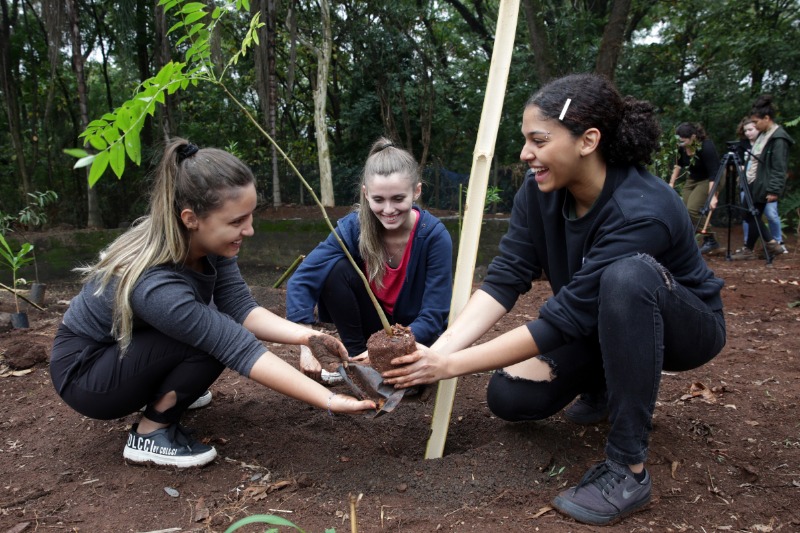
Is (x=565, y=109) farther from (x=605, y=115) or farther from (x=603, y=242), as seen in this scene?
(x=603, y=242)

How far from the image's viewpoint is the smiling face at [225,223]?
5.97 feet

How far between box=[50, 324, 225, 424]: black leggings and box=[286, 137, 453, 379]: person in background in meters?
0.60

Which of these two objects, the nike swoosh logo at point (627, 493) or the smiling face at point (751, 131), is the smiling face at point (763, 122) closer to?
the smiling face at point (751, 131)

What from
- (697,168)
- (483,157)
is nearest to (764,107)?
(697,168)

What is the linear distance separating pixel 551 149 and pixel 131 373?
1.44 metres

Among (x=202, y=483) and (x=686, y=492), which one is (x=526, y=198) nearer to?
(x=686, y=492)

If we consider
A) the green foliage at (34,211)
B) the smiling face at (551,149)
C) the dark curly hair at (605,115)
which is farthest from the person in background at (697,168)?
the green foliage at (34,211)

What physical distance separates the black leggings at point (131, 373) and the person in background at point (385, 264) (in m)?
0.60

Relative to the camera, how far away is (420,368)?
5.38 feet

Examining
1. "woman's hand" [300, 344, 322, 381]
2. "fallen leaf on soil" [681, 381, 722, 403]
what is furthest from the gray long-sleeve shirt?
"fallen leaf on soil" [681, 381, 722, 403]

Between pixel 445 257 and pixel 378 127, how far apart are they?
9.89 m

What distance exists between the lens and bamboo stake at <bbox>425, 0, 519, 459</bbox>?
5.95 feet

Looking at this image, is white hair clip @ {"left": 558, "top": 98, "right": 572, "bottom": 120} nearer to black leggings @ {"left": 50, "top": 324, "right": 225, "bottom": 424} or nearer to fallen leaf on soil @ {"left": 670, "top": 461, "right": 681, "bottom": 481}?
fallen leaf on soil @ {"left": 670, "top": 461, "right": 681, "bottom": 481}

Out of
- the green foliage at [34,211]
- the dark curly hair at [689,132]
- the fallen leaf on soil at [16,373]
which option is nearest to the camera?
the fallen leaf on soil at [16,373]
